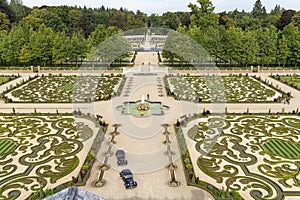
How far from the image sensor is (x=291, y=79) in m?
57.4

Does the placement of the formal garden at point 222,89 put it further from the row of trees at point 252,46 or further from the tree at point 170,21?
the tree at point 170,21

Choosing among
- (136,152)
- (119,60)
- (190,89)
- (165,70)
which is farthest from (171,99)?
(119,60)

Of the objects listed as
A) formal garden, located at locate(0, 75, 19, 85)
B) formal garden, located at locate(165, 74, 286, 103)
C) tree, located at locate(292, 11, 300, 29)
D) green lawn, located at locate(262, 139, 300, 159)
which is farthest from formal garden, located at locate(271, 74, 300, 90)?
formal garden, located at locate(0, 75, 19, 85)

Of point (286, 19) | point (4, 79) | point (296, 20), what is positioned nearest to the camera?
point (4, 79)

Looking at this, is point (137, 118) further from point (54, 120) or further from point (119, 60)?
point (119, 60)

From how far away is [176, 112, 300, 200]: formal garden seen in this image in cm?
2222

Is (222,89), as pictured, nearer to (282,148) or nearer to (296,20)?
(282,148)

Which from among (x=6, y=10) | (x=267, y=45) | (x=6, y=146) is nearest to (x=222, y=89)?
(x=267, y=45)

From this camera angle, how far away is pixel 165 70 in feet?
218

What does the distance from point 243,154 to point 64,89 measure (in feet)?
111

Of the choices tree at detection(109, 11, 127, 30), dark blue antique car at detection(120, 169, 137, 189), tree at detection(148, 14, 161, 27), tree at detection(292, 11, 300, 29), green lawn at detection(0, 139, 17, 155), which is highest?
tree at detection(148, 14, 161, 27)

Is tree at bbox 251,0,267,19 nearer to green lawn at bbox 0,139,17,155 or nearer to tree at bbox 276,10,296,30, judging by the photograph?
tree at bbox 276,10,296,30

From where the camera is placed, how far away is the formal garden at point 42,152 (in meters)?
22.6

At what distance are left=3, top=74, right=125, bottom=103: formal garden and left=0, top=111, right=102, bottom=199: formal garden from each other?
797 centimetres
